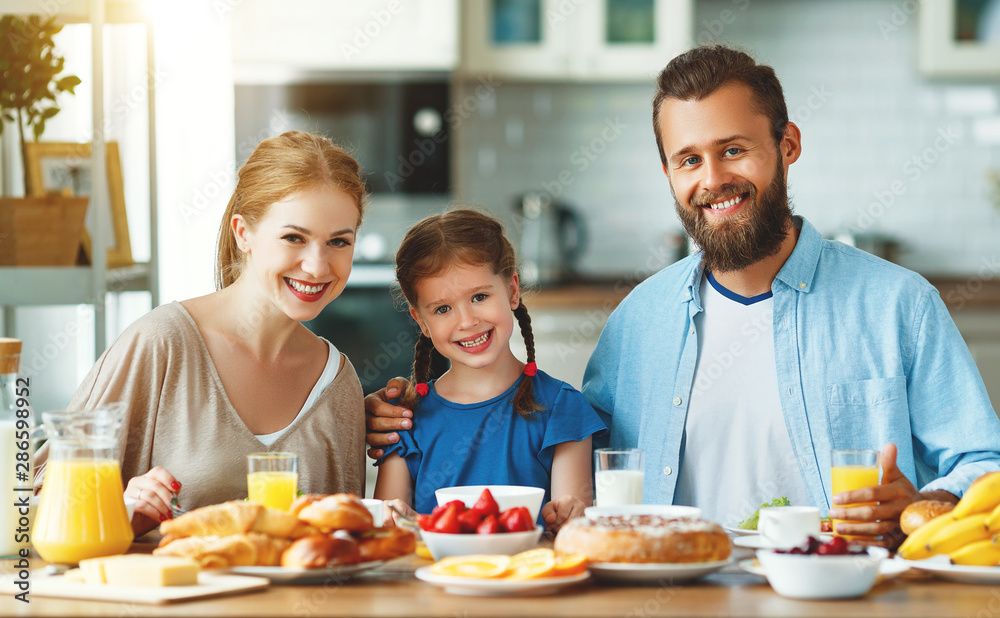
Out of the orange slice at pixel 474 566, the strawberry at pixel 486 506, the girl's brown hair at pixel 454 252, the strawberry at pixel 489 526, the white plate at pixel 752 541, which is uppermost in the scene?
the girl's brown hair at pixel 454 252

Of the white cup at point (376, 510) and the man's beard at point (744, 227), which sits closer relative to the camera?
the white cup at point (376, 510)

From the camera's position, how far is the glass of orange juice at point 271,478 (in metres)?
1.35

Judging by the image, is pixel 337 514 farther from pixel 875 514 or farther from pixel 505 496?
pixel 875 514

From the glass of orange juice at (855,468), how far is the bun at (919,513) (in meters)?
0.07

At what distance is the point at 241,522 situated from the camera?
1.18 metres

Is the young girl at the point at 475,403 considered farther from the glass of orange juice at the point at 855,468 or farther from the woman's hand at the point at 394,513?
the glass of orange juice at the point at 855,468

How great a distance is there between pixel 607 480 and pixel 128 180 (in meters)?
1.94

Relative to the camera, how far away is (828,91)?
4.80m

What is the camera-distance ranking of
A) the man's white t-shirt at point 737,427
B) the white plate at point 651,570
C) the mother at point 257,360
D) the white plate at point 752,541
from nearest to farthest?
the white plate at point 651,570 → the white plate at point 752,541 → the mother at point 257,360 → the man's white t-shirt at point 737,427

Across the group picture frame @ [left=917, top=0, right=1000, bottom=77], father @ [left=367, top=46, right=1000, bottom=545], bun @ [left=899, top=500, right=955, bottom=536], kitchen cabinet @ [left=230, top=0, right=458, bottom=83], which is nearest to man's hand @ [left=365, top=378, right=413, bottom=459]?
father @ [left=367, top=46, right=1000, bottom=545]

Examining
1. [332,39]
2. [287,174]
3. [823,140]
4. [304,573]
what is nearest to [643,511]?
[304,573]

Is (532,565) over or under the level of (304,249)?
under

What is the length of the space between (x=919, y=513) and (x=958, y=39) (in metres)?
3.84

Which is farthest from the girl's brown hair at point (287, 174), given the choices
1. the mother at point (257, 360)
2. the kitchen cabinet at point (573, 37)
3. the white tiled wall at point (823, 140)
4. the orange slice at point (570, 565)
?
the white tiled wall at point (823, 140)
